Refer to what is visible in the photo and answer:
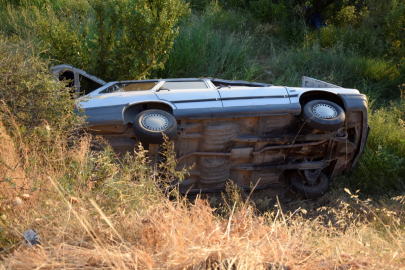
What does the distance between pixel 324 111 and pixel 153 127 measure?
2.41 m

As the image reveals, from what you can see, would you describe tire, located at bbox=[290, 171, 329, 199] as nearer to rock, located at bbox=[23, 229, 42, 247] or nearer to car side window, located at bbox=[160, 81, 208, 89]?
car side window, located at bbox=[160, 81, 208, 89]

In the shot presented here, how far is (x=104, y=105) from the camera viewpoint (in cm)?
470

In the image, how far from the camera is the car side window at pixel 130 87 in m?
5.24

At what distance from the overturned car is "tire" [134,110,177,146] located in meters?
0.01

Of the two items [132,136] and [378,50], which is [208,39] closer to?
[378,50]

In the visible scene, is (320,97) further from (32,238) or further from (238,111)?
(32,238)

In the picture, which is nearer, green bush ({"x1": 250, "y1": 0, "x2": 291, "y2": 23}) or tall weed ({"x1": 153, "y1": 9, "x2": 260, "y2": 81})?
tall weed ({"x1": 153, "y1": 9, "x2": 260, "y2": 81})

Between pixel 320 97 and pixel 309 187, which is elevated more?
pixel 320 97

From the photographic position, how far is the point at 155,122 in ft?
14.7

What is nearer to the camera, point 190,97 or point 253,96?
point 190,97

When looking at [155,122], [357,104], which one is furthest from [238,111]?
[357,104]

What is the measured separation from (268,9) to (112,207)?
10.8 meters

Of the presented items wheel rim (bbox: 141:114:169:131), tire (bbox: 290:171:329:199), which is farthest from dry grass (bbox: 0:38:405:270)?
tire (bbox: 290:171:329:199)

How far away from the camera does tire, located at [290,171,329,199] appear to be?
555 cm
